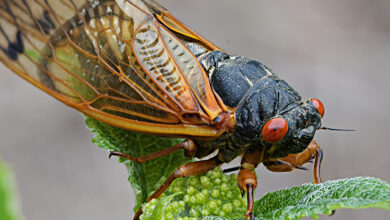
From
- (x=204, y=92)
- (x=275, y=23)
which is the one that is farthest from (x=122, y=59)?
(x=275, y=23)

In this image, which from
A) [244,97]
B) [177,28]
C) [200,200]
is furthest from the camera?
[177,28]

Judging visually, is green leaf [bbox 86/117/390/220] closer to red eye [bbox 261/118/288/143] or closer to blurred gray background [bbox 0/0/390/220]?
red eye [bbox 261/118/288/143]

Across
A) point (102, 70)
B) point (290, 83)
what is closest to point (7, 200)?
point (102, 70)

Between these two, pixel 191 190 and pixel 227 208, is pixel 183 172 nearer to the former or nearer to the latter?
pixel 191 190

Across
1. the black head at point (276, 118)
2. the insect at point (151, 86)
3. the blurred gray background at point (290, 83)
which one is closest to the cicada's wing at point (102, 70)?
the insect at point (151, 86)

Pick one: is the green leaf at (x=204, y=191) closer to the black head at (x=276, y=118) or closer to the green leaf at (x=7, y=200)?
the black head at (x=276, y=118)

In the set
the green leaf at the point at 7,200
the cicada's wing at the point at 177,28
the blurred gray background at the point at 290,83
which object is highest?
the cicada's wing at the point at 177,28
